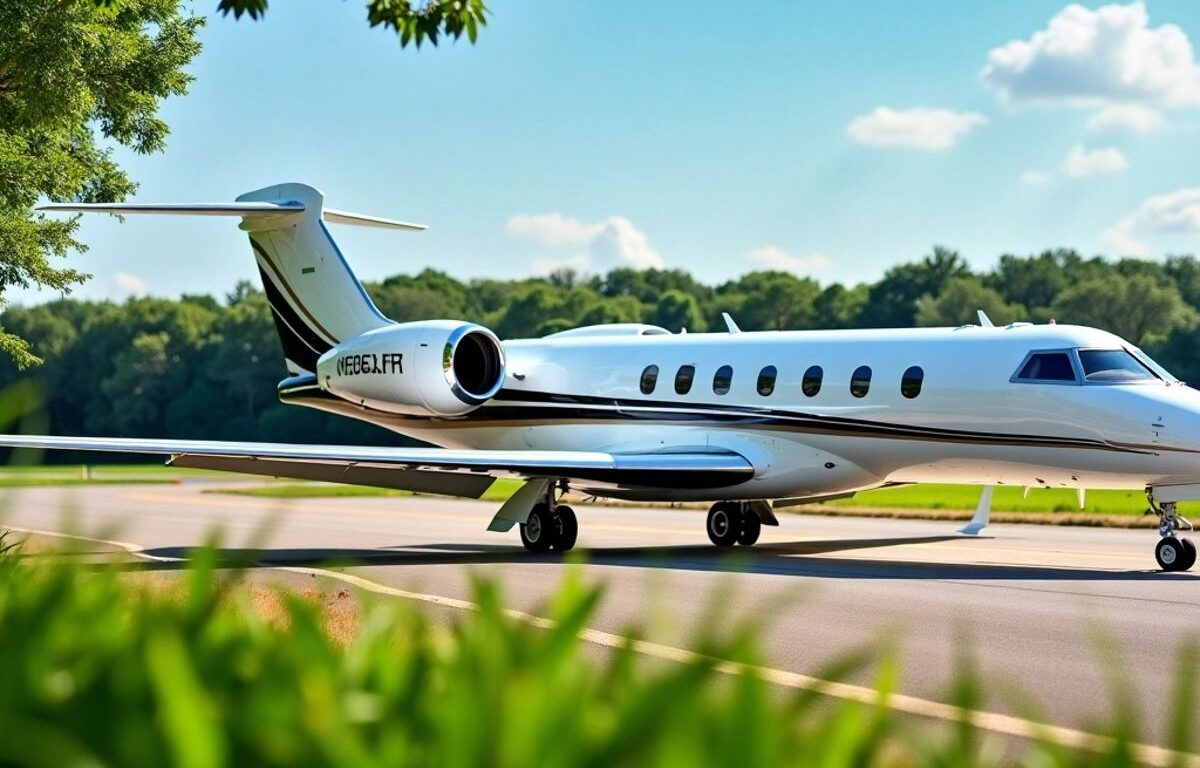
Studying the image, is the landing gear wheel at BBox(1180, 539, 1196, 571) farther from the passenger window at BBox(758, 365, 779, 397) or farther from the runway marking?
the runway marking

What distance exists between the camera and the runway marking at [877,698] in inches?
93.0

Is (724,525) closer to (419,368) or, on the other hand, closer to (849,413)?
(849,413)

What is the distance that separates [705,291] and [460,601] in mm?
124128

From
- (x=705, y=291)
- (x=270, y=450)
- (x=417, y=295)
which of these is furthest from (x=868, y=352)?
(x=705, y=291)

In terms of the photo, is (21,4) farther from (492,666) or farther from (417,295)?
(417,295)

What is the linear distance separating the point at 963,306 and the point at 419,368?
83339mm

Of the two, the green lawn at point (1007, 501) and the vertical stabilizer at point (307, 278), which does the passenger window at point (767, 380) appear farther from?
the green lawn at point (1007, 501)

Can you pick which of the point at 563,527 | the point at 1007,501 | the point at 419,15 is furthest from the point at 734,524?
the point at 1007,501

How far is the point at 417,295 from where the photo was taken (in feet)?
380

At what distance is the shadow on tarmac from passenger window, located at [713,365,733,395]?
1896 mm

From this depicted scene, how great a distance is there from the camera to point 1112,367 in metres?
15.2

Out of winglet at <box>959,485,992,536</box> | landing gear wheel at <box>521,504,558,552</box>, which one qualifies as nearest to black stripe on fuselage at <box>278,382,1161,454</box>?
landing gear wheel at <box>521,504,558,552</box>

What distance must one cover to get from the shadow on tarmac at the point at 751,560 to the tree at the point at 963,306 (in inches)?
3087

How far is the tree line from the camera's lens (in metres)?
96.1
